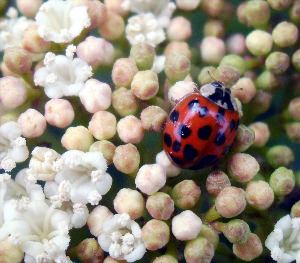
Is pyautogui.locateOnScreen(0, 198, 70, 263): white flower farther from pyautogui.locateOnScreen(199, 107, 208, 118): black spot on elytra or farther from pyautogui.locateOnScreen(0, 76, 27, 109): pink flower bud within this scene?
pyautogui.locateOnScreen(199, 107, 208, 118): black spot on elytra

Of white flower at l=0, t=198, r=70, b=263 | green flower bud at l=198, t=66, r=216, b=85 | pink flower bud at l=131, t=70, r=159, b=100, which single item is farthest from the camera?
green flower bud at l=198, t=66, r=216, b=85

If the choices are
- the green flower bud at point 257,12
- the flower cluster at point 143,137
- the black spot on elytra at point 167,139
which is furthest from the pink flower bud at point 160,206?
the green flower bud at point 257,12

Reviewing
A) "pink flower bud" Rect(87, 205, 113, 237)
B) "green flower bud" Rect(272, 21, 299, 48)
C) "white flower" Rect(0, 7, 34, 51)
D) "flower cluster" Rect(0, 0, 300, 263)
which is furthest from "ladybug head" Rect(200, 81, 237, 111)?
"white flower" Rect(0, 7, 34, 51)

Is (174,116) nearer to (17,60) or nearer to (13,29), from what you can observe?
(17,60)

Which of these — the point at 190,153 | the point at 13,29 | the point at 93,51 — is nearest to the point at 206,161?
the point at 190,153

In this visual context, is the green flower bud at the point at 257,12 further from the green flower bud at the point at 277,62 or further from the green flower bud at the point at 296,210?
the green flower bud at the point at 296,210

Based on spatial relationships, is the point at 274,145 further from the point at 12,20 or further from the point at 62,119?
the point at 12,20

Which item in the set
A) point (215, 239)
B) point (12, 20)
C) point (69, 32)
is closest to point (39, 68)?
point (69, 32)
